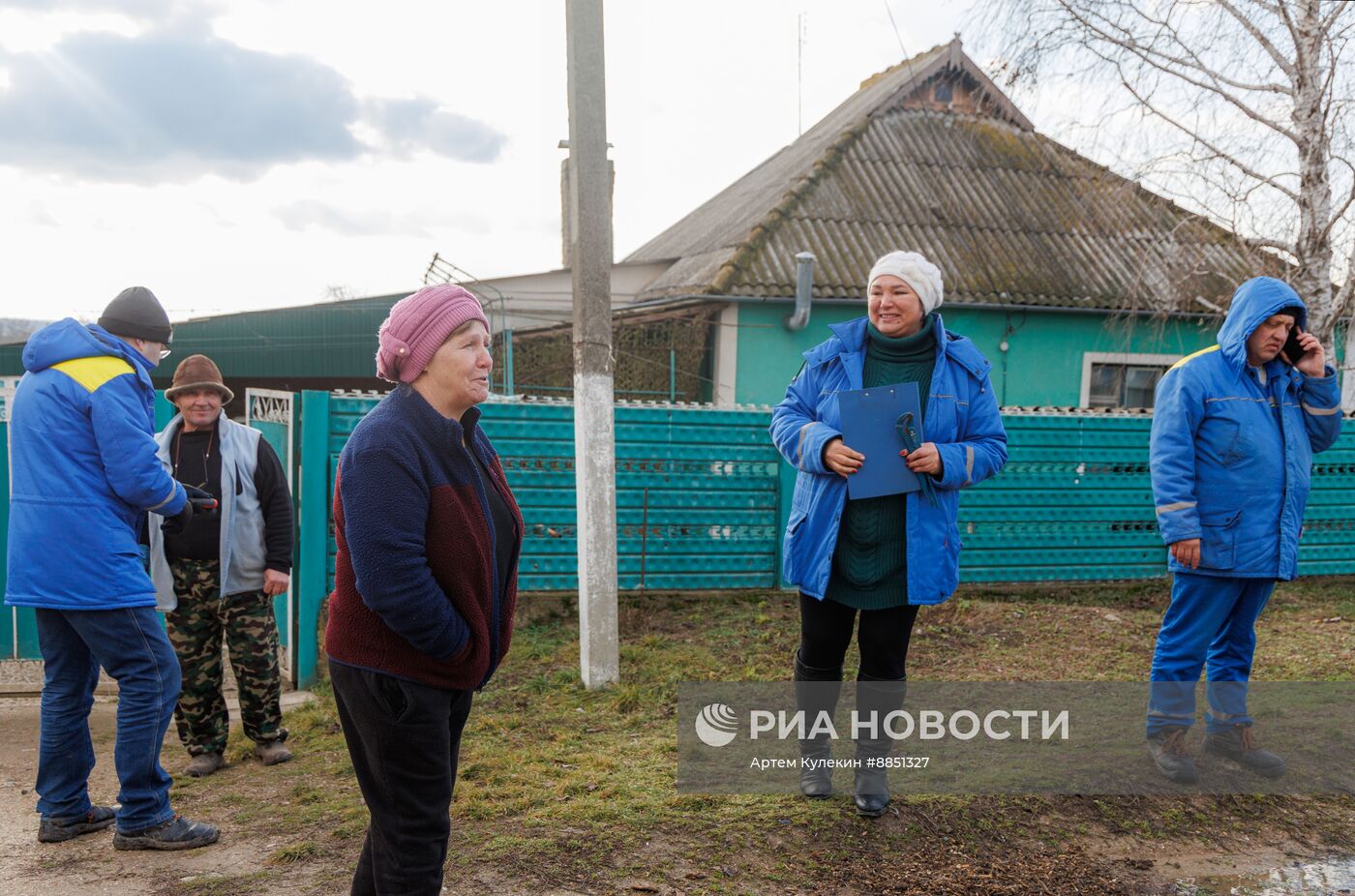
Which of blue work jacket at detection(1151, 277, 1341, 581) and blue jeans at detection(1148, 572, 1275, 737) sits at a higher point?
blue work jacket at detection(1151, 277, 1341, 581)

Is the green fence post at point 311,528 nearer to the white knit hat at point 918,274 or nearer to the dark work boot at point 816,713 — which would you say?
the dark work boot at point 816,713

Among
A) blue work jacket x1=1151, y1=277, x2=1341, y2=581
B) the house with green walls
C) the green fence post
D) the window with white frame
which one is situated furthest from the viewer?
the window with white frame

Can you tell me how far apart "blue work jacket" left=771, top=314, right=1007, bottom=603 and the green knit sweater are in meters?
0.05

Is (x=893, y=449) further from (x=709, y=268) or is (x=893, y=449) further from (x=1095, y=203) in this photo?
(x=1095, y=203)

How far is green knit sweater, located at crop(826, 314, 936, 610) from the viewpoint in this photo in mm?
3436

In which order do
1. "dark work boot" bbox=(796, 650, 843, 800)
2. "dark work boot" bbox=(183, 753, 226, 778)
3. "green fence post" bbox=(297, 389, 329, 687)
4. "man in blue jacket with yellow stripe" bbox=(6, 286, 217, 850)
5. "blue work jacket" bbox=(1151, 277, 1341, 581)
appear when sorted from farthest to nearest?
"green fence post" bbox=(297, 389, 329, 687) → "dark work boot" bbox=(183, 753, 226, 778) → "blue work jacket" bbox=(1151, 277, 1341, 581) → "dark work boot" bbox=(796, 650, 843, 800) → "man in blue jacket with yellow stripe" bbox=(6, 286, 217, 850)

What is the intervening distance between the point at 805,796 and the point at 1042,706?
6.40 feet

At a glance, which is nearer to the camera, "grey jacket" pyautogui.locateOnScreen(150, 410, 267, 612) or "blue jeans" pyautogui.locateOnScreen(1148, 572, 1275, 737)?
"blue jeans" pyautogui.locateOnScreen(1148, 572, 1275, 737)

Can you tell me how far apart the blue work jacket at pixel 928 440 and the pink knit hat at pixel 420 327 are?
5.14 feet

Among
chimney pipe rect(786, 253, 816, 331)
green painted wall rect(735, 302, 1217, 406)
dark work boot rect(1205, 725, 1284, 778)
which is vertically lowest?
dark work boot rect(1205, 725, 1284, 778)

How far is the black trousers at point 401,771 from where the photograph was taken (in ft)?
7.36

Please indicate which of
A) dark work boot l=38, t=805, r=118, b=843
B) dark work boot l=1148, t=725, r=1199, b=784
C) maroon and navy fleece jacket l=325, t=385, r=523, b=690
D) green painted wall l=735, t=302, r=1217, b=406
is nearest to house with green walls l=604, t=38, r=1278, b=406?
green painted wall l=735, t=302, r=1217, b=406

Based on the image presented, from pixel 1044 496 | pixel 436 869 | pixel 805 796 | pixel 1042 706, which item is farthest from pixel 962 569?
pixel 436 869

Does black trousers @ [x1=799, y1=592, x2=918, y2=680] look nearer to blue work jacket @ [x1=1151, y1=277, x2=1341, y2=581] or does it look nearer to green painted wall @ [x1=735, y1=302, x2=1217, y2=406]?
blue work jacket @ [x1=1151, y1=277, x2=1341, y2=581]
